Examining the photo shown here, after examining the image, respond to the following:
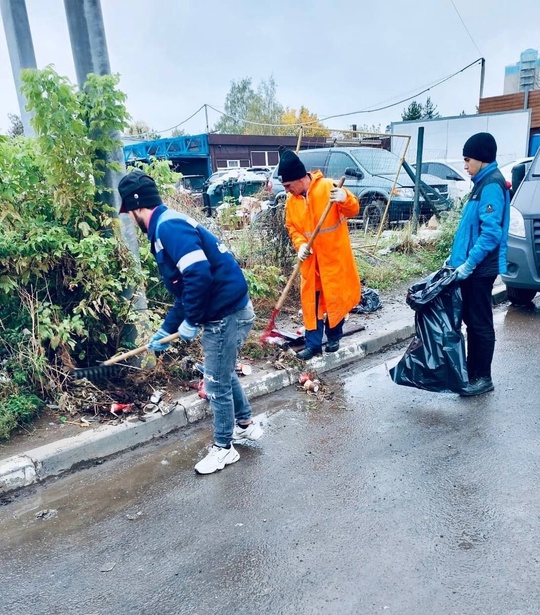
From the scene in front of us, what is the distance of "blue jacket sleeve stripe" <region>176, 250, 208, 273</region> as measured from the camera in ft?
8.87

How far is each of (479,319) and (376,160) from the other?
721 cm

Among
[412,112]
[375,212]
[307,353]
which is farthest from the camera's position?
[412,112]

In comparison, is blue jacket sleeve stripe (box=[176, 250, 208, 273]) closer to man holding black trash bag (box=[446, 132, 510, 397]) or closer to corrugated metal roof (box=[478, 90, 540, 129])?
man holding black trash bag (box=[446, 132, 510, 397])

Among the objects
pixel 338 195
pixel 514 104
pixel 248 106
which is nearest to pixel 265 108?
pixel 248 106

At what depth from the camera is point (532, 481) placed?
283cm

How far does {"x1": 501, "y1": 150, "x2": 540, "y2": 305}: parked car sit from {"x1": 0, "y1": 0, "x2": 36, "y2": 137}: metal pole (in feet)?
17.9

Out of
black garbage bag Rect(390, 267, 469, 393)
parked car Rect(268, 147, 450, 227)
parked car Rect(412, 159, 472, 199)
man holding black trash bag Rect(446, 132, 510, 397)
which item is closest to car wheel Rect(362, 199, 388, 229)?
parked car Rect(268, 147, 450, 227)

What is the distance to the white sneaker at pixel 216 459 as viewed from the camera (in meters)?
3.14

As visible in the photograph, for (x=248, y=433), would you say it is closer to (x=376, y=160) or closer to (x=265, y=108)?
(x=376, y=160)

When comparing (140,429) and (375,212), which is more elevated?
(375,212)

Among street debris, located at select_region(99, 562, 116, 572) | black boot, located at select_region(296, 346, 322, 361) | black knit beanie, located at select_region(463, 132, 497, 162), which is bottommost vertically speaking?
street debris, located at select_region(99, 562, 116, 572)

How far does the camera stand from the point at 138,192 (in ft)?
9.28

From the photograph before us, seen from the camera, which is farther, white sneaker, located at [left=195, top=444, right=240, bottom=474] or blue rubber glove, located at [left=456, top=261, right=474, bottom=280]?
blue rubber glove, located at [left=456, top=261, right=474, bottom=280]

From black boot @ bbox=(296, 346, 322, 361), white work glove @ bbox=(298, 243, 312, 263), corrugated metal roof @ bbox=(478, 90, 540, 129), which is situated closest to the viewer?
white work glove @ bbox=(298, 243, 312, 263)
